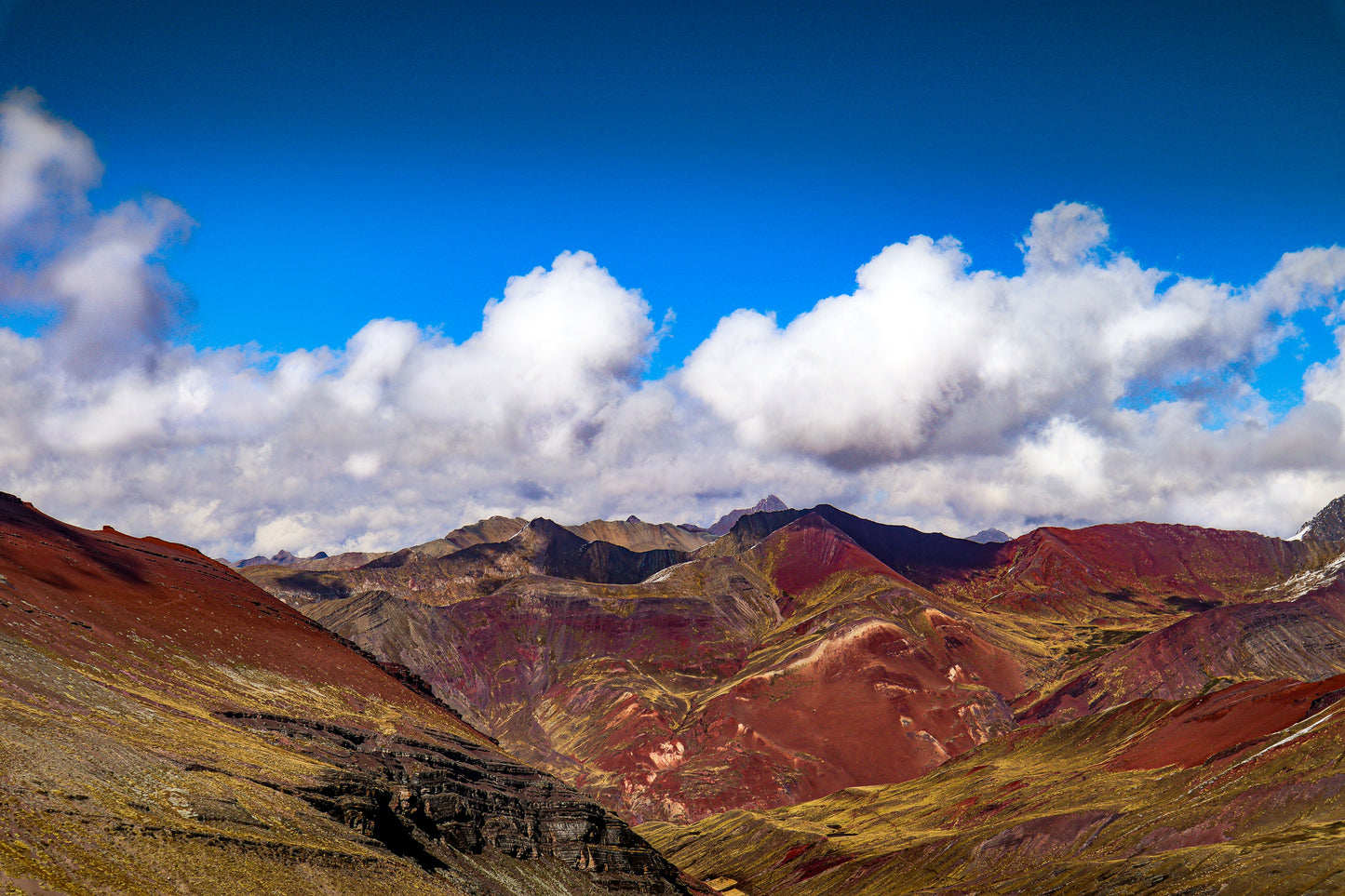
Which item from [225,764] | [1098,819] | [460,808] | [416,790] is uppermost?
[225,764]

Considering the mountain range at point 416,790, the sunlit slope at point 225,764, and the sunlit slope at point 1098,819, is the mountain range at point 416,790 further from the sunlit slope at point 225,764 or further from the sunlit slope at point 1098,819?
the sunlit slope at point 1098,819

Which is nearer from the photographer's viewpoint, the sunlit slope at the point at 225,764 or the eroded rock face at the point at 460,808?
the sunlit slope at the point at 225,764

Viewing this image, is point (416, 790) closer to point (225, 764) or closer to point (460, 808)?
point (460, 808)

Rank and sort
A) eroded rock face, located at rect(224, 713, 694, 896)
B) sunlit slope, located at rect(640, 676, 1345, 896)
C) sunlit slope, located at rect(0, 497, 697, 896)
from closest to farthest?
sunlit slope, located at rect(0, 497, 697, 896) < eroded rock face, located at rect(224, 713, 694, 896) < sunlit slope, located at rect(640, 676, 1345, 896)

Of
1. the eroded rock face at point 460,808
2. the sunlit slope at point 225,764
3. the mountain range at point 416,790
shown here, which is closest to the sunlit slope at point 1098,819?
the mountain range at point 416,790

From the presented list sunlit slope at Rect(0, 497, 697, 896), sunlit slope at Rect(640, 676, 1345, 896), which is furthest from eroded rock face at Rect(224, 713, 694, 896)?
sunlit slope at Rect(640, 676, 1345, 896)

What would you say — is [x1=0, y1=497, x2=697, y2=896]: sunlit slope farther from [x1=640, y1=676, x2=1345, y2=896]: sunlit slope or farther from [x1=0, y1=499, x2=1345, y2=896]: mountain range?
[x1=640, y1=676, x2=1345, y2=896]: sunlit slope

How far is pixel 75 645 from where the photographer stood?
75.8m

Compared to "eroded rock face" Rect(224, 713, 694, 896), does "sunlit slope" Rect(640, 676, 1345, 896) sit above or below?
below

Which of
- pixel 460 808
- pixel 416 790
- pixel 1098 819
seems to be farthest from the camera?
pixel 1098 819

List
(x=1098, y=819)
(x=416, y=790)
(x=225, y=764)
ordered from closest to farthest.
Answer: (x=225, y=764) → (x=416, y=790) → (x=1098, y=819)

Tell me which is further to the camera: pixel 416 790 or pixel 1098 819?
pixel 1098 819

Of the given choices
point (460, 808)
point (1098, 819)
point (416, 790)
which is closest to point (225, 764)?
point (416, 790)

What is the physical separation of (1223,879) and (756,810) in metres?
115
